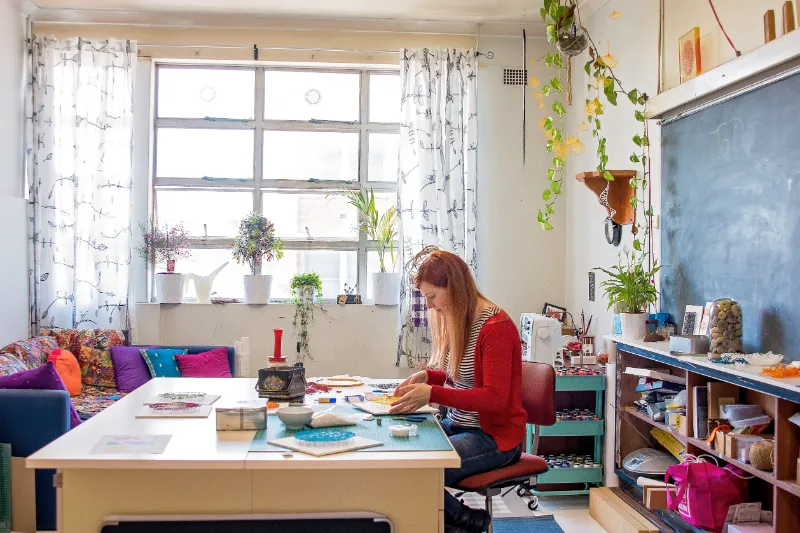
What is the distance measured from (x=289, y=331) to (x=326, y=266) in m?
0.60

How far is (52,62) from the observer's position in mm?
5344

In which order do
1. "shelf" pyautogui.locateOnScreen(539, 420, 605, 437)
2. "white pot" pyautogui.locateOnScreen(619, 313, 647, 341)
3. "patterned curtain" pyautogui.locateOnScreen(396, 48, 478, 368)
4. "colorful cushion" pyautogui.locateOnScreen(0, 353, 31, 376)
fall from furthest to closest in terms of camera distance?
"patterned curtain" pyautogui.locateOnScreen(396, 48, 478, 368)
"shelf" pyautogui.locateOnScreen(539, 420, 605, 437)
"colorful cushion" pyautogui.locateOnScreen(0, 353, 31, 376)
"white pot" pyautogui.locateOnScreen(619, 313, 647, 341)

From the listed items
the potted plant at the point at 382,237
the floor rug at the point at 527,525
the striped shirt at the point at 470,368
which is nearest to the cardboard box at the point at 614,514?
the floor rug at the point at 527,525

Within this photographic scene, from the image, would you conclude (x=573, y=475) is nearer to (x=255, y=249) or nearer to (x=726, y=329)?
(x=726, y=329)

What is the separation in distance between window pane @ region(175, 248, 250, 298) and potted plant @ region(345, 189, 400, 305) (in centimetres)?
98

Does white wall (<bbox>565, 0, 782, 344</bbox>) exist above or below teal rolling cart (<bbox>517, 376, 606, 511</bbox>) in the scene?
above

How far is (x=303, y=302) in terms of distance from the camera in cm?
544

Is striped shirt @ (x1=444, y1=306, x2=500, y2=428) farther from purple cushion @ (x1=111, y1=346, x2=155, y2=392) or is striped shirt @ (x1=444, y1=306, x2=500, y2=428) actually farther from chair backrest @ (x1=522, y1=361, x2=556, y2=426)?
purple cushion @ (x1=111, y1=346, x2=155, y2=392)

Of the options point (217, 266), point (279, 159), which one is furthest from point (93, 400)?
point (279, 159)

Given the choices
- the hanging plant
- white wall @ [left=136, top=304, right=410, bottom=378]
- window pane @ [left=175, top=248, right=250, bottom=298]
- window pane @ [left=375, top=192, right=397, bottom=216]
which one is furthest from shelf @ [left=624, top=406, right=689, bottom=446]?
window pane @ [left=175, top=248, right=250, bottom=298]

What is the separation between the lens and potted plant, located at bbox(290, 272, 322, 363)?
17.8 feet

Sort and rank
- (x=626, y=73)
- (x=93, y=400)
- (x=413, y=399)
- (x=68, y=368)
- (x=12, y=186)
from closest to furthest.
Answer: (x=413, y=399)
(x=626, y=73)
(x=93, y=400)
(x=68, y=368)
(x=12, y=186)

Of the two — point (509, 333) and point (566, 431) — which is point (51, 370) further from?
point (566, 431)

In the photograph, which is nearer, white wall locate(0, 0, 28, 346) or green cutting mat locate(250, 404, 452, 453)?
green cutting mat locate(250, 404, 452, 453)
